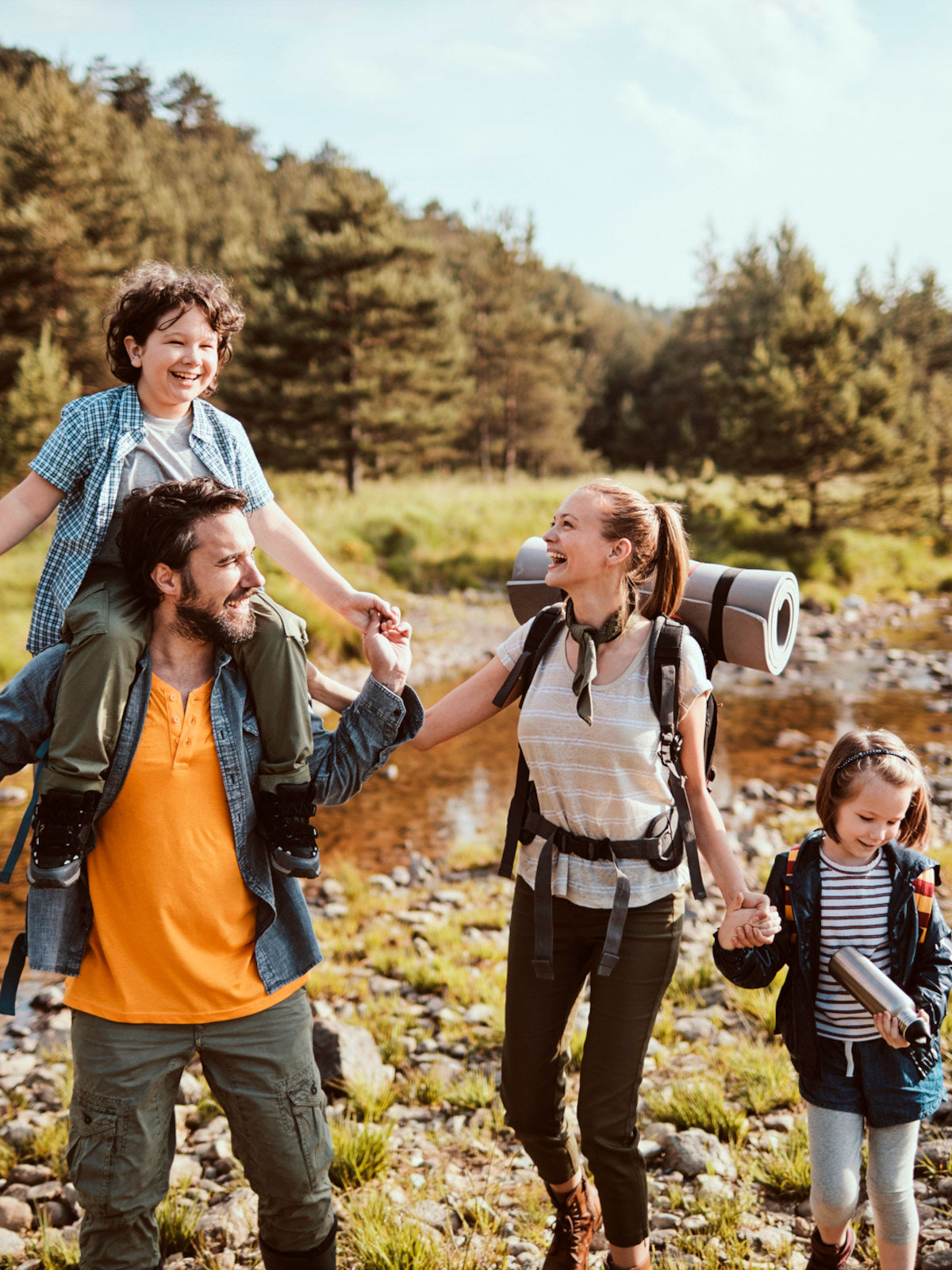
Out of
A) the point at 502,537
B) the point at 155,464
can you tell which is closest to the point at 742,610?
the point at 155,464

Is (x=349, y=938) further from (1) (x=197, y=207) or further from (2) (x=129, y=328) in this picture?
(1) (x=197, y=207)

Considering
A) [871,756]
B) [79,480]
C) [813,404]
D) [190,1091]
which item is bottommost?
[190,1091]

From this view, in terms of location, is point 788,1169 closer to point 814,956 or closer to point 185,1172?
point 814,956

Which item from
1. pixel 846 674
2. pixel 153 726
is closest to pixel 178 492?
pixel 153 726

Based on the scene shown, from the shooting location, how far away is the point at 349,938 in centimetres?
691

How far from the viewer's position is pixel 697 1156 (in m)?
3.94

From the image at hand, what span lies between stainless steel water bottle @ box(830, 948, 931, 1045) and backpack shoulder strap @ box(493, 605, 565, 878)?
3.30 feet

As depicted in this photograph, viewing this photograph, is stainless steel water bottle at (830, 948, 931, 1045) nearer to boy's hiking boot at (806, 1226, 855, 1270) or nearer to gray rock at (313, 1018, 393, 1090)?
boy's hiking boot at (806, 1226, 855, 1270)

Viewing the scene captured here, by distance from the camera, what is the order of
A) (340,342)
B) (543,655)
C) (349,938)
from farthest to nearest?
(340,342), (349,938), (543,655)

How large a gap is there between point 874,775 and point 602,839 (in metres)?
0.83

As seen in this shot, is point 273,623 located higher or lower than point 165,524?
lower

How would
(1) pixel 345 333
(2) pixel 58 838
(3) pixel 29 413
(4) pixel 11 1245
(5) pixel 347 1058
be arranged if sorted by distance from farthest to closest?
(1) pixel 345 333 < (3) pixel 29 413 < (5) pixel 347 1058 < (4) pixel 11 1245 < (2) pixel 58 838

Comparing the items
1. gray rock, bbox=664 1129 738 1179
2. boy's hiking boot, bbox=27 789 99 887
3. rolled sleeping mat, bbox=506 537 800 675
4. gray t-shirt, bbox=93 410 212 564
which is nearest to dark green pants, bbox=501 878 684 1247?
rolled sleeping mat, bbox=506 537 800 675

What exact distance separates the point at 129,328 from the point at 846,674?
1584cm
